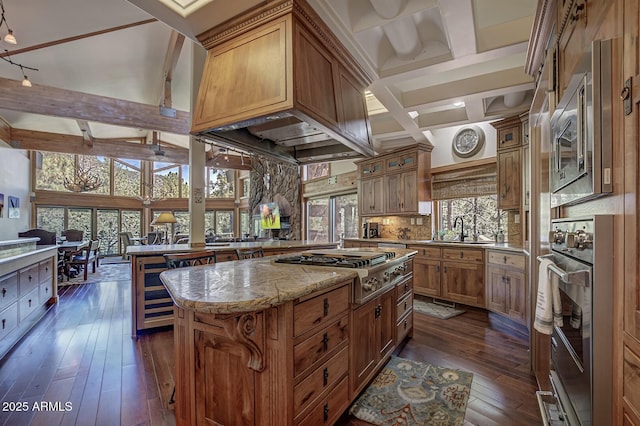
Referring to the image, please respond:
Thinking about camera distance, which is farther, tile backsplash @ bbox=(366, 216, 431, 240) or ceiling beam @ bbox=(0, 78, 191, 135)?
tile backsplash @ bbox=(366, 216, 431, 240)

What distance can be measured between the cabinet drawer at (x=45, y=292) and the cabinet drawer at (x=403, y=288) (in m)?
4.42

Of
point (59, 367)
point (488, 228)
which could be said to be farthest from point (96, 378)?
point (488, 228)

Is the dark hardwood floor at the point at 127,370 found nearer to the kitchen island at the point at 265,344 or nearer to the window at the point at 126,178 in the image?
the kitchen island at the point at 265,344

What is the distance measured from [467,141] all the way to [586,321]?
4307 millimetres

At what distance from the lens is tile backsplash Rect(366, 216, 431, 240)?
5.39 metres

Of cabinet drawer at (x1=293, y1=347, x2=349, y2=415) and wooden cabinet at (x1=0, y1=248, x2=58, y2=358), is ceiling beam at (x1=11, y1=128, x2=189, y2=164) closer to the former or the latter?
wooden cabinet at (x1=0, y1=248, x2=58, y2=358)

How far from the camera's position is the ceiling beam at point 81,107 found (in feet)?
14.0

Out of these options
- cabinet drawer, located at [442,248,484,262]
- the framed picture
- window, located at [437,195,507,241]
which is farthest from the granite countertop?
the framed picture

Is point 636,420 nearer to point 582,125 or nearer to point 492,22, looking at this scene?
point 582,125

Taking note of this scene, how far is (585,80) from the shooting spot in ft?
3.38

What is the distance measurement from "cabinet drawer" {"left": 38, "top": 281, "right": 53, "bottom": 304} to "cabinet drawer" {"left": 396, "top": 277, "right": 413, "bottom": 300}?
14.5ft

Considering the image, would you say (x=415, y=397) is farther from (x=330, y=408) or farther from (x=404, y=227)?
(x=404, y=227)

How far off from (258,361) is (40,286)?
13.6ft

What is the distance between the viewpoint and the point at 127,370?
7.91 feet
